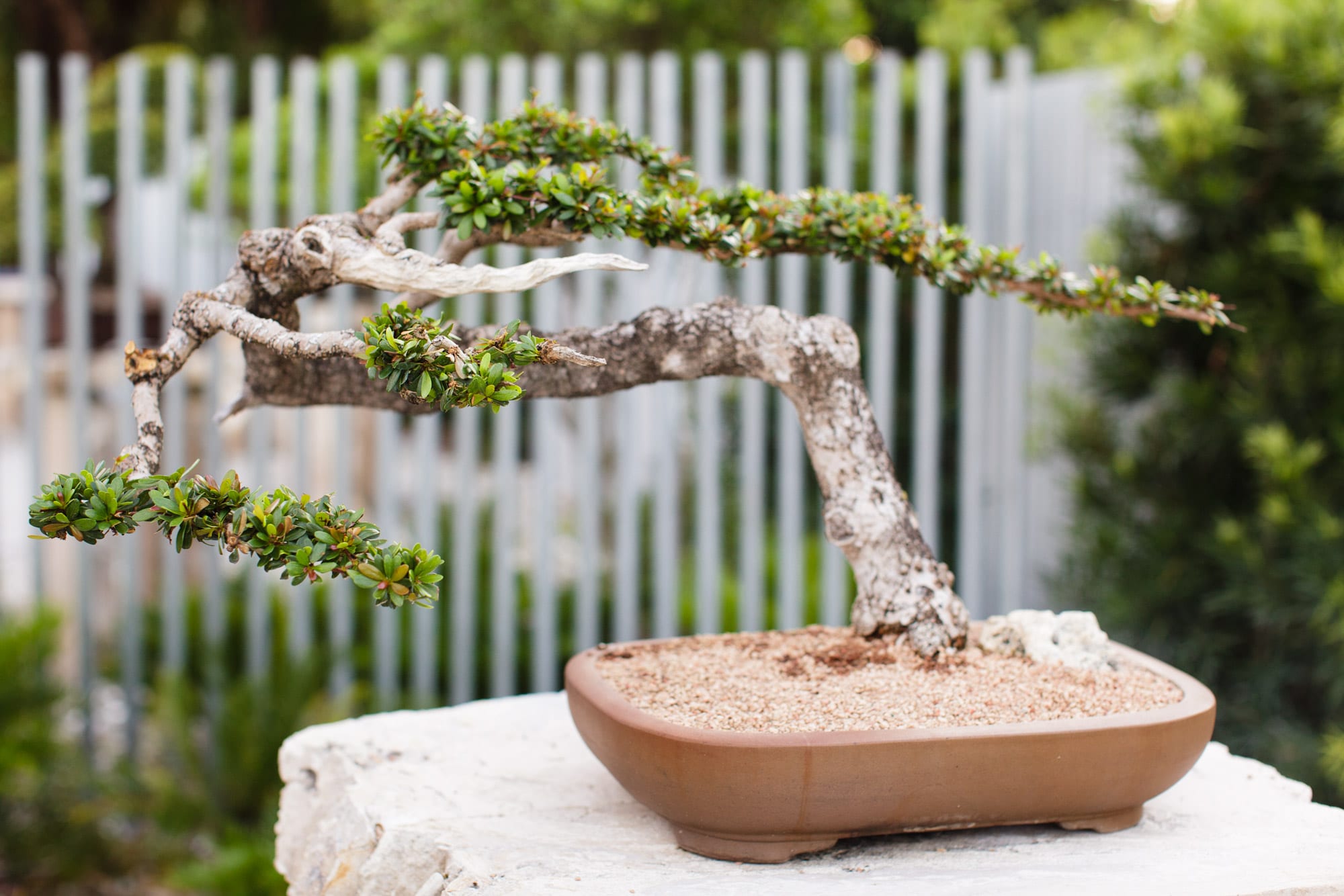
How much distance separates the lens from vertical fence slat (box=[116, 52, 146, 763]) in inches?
103

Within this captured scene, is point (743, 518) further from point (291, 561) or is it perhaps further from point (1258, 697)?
point (291, 561)

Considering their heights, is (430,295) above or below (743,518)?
above

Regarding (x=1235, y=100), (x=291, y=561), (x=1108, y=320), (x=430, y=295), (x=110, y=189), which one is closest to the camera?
(x=291, y=561)

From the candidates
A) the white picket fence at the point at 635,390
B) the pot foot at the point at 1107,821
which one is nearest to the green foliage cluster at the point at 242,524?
the pot foot at the point at 1107,821

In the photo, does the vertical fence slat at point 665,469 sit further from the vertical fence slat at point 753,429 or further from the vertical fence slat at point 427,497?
the vertical fence slat at point 427,497

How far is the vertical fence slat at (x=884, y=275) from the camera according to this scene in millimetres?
2594

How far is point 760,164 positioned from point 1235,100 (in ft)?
3.47

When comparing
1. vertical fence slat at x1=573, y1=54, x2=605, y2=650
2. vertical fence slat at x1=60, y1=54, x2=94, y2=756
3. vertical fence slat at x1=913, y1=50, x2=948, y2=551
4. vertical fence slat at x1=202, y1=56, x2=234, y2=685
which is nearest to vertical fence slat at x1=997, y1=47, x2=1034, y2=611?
vertical fence slat at x1=913, y1=50, x2=948, y2=551

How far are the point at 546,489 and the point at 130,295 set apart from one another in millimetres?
1180

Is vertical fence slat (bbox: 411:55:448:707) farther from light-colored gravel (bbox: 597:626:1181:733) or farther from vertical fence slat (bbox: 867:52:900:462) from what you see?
light-colored gravel (bbox: 597:626:1181:733)

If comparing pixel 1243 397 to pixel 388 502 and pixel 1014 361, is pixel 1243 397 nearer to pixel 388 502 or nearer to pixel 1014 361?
pixel 1014 361

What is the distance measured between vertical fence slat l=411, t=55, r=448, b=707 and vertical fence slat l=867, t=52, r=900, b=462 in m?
1.10

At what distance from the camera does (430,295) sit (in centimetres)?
105

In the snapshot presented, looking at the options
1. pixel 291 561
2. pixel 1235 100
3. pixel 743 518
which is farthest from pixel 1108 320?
pixel 291 561
